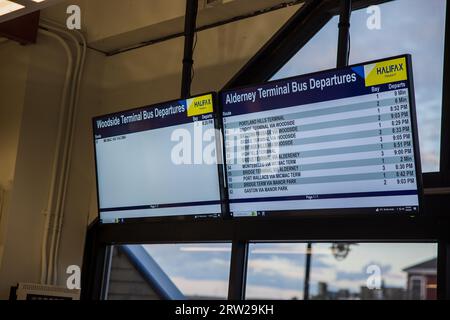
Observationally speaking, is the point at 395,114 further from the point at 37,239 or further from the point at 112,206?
the point at 37,239

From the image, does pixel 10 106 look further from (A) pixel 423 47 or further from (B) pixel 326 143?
(A) pixel 423 47

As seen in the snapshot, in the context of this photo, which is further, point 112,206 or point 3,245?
point 3,245

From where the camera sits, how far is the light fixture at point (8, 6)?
9.82ft

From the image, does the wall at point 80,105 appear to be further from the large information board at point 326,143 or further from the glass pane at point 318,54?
the large information board at point 326,143

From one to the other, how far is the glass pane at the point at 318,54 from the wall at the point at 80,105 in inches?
12.1

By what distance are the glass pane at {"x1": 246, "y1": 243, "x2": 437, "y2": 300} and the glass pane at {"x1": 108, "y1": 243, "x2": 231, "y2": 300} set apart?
0.67ft

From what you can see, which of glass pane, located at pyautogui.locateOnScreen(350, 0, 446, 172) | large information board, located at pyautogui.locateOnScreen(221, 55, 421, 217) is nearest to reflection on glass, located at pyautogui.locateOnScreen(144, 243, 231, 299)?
large information board, located at pyautogui.locateOnScreen(221, 55, 421, 217)

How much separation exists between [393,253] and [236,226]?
780mm

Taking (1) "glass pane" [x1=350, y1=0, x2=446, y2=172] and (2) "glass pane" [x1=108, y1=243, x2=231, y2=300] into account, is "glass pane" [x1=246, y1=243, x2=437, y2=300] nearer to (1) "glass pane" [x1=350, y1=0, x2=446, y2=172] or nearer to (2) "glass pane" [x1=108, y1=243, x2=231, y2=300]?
(2) "glass pane" [x1=108, y1=243, x2=231, y2=300]

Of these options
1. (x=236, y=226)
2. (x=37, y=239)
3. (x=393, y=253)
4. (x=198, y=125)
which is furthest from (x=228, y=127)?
(x=37, y=239)

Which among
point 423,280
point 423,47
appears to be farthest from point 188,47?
point 423,280

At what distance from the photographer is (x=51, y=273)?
417 centimetres

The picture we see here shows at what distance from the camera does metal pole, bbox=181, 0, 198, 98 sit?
3371mm

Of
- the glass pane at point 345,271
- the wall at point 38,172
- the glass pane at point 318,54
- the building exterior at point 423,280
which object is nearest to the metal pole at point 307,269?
the glass pane at point 345,271
